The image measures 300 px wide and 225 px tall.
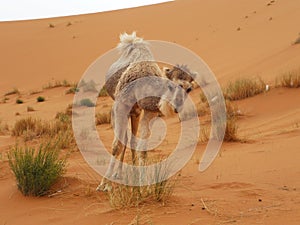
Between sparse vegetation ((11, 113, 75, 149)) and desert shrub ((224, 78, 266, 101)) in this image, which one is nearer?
sparse vegetation ((11, 113, 75, 149))

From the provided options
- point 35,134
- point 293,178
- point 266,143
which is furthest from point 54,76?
point 293,178

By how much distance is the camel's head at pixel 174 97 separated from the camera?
4414 mm

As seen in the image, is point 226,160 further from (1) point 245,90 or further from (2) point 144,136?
(1) point 245,90

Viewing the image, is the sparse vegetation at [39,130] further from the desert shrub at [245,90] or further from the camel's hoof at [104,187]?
the desert shrub at [245,90]

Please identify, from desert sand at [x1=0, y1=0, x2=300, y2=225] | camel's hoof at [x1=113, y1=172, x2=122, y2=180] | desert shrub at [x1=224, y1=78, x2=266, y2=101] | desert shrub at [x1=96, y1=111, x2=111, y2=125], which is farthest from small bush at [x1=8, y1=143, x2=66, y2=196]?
desert shrub at [x1=224, y1=78, x2=266, y2=101]

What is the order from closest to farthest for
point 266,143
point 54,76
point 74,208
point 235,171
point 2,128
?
point 74,208 → point 235,171 → point 266,143 → point 2,128 → point 54,76

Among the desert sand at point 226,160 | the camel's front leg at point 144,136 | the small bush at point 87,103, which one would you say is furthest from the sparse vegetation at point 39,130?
the small bush at point 87,103

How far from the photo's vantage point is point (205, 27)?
3925cm

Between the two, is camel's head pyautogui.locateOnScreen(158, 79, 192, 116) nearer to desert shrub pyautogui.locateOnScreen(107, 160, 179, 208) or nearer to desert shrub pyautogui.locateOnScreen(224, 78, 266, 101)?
desert shrub pyautogui.locateOnScreen(107, 160, 179, 208)

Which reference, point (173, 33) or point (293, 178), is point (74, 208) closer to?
point (293, 178)

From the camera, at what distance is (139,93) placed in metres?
5.10

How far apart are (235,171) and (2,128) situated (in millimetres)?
8489

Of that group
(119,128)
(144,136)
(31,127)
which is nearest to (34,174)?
(119,128)

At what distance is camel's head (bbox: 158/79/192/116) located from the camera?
14.5ft
